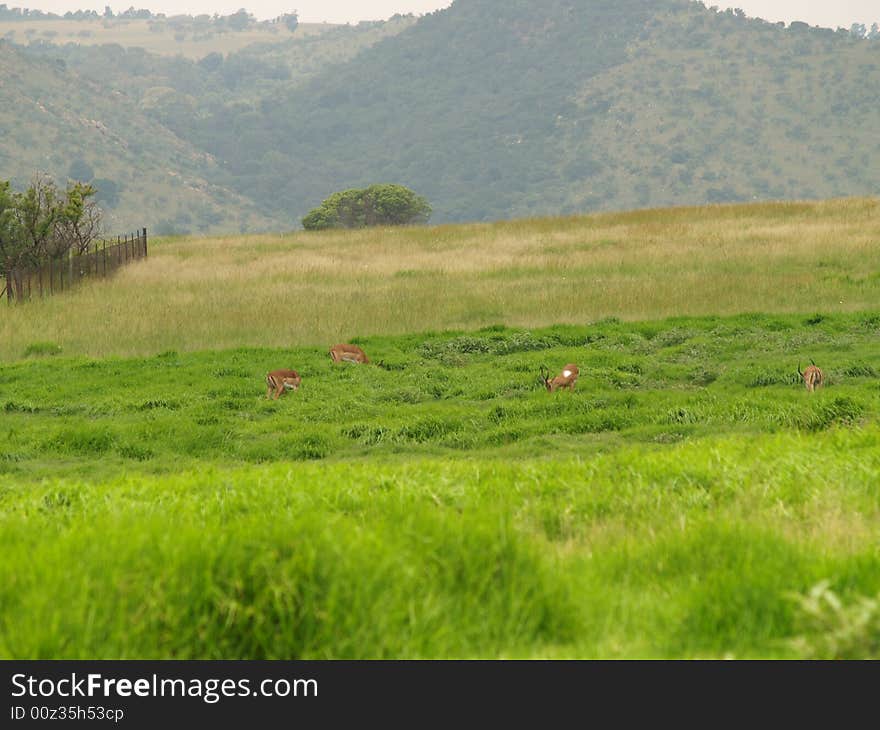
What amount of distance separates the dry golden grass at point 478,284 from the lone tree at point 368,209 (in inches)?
2866

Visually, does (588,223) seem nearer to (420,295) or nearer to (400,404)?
(420,295)

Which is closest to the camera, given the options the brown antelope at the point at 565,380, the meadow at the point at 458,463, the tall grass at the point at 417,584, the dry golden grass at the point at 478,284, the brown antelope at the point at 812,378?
the tall grass at the point at 417,584

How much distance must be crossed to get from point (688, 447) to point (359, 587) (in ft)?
19.3

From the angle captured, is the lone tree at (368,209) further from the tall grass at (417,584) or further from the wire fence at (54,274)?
the tall grass at (417,584)

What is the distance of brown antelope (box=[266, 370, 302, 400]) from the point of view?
54.3 ft

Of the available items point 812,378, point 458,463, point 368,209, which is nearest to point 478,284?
point 812,378

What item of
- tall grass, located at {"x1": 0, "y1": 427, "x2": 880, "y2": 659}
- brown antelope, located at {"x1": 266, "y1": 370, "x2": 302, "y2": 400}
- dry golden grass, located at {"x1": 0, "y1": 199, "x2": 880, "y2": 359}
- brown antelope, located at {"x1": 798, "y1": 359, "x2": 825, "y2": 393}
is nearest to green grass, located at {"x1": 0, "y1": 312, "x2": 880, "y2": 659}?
tall grass, located at {"x1": 0, "y1": 427, "x2": 880, "y2": 659}

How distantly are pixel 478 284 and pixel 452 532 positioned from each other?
84.5 feet

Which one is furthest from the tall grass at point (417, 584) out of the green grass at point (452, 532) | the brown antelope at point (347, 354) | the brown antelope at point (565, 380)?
the brown antelope at point (347, 354)

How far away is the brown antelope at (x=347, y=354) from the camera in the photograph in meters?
19.1

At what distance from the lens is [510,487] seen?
25.2 feet

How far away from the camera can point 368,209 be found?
120000 millimetres

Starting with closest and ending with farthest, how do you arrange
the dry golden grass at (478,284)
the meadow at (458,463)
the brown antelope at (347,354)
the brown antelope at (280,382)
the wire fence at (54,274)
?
1. the meadow at (458,463)
2. the brown antelope at (280,382)
3. the brown antelope at (347,354)
4. the dry golden grass at (478,284)
5. the wire fence at (54,274)

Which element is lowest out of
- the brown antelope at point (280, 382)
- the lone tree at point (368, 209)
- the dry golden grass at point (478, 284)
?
the brown antelope at point (280, 382)
